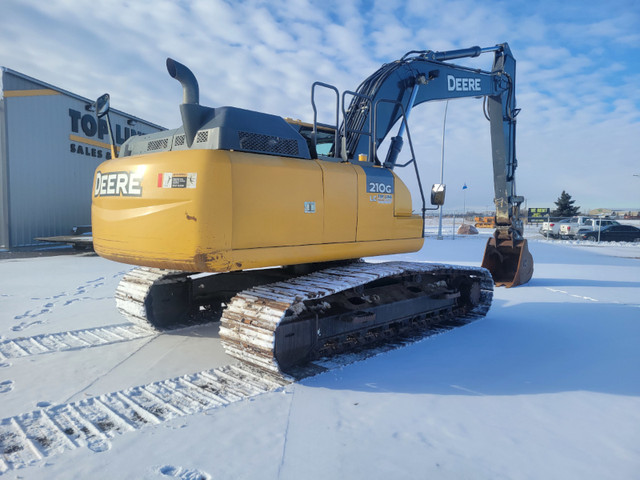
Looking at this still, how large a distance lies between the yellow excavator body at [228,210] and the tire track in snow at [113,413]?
0.96m

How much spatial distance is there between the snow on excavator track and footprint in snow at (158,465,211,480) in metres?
1.16

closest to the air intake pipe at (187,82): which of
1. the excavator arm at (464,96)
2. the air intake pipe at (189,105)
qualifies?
the air intake pipe at (189,105)

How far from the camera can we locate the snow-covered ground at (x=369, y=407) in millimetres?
2275

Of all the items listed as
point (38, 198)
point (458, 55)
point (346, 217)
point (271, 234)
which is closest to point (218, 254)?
point (271, 234)

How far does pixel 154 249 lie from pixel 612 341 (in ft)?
16.2

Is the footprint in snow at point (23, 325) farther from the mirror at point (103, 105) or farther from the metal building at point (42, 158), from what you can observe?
the metal building at point (42, 158)

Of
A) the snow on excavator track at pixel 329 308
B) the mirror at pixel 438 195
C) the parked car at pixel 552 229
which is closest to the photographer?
the snow on excavator track at pixel 329 308

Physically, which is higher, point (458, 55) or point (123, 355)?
point (458, 55)

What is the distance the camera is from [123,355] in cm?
403

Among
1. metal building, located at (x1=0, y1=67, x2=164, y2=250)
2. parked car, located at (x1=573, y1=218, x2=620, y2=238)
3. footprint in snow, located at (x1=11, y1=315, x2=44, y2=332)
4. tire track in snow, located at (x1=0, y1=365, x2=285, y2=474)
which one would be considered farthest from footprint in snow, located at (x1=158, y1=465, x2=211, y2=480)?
parked car, located at (x1=573, y1=218, x2=620, y2=238)

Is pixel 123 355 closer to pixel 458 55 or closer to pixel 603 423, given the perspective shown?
pixel 603 423

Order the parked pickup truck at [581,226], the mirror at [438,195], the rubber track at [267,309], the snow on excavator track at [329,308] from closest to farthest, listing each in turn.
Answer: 1. the rubber track at [267,309]
2. the snow on excavator track at [329,308]
3. the mirror at [438,195]
4. the parked pickup truck at [581,226]

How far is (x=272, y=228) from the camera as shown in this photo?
352 centimetres

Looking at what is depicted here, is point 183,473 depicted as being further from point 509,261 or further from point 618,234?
point 618,234
